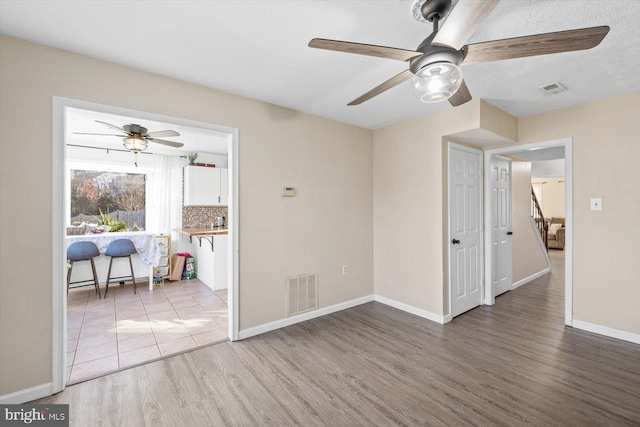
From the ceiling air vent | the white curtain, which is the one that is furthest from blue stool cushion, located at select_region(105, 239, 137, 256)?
the ceiling air vent

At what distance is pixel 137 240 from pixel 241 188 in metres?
2.80

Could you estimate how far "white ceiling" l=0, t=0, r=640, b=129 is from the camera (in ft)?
5.34

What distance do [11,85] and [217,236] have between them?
3.00 m

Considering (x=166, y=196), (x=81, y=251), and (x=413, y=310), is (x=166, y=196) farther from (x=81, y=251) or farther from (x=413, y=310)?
(x=413, y=310)

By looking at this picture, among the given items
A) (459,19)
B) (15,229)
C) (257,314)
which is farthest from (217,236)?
(459,19)

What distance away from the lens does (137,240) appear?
4.54 m

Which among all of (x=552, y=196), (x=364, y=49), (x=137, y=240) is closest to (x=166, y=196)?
(x=137, y=240)

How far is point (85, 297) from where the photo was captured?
4.20 m

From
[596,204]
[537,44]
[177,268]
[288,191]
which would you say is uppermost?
[537,44]

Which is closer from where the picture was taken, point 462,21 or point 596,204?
point 462,21

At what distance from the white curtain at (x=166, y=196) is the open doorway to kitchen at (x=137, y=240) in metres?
0.02

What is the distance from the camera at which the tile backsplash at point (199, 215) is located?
5.60 metres

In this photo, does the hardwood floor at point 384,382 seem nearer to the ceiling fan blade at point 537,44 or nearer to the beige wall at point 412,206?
the beige wall at point 412,206

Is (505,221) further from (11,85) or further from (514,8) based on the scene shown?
(11,85)
